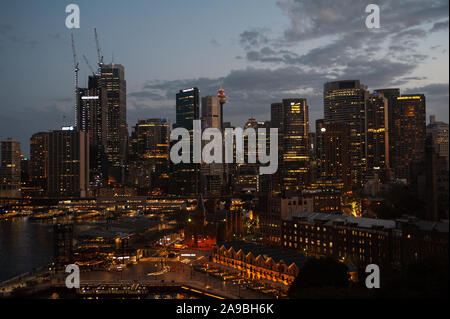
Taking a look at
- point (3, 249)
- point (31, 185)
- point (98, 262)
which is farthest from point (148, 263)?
point (31, 185)

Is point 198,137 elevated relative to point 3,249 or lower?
elevated

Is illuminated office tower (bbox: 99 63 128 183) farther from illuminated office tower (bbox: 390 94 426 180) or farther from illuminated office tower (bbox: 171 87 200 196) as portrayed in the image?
illuminated office tower (bbox: 390 94 426 180)

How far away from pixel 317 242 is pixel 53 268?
9.98 metres

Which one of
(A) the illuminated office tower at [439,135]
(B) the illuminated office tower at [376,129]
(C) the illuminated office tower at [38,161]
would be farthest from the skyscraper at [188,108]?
(A) the illuminated office tower at [439,135]

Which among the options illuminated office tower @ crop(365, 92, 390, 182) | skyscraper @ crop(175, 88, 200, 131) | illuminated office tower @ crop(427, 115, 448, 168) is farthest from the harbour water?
skyscraper @ crop(175, 88, 200, 131)

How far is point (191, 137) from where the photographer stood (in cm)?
7356

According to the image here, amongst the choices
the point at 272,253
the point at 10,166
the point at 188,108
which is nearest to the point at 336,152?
the point at 188,108

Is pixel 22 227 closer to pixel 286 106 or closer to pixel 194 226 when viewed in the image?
pixel 194 226

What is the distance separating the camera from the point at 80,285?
45.8 ft

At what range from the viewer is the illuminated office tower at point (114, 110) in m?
79.5

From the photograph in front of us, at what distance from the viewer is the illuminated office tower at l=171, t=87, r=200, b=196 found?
63.2m

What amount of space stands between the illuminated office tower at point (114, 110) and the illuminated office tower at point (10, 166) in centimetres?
2018

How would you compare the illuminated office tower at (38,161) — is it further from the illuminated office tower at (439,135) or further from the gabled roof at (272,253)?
the illuminated office tower at (439,135)

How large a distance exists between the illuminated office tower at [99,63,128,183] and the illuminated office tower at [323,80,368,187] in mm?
39607
